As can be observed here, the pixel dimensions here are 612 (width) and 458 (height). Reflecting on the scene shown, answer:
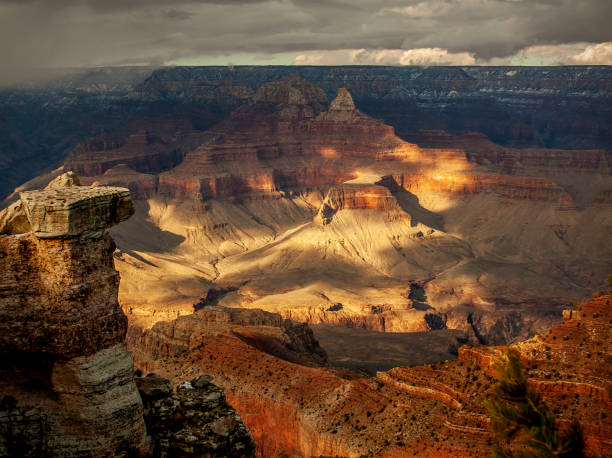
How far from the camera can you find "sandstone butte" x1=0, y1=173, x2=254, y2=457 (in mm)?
23672

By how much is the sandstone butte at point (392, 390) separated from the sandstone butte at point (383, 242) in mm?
52047

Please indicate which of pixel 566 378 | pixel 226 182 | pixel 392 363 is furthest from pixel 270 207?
pixel 566 378

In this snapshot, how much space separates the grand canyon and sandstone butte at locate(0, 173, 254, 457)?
6 cm

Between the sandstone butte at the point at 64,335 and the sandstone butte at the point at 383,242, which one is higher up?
the sandstone butte at the point at 64,335

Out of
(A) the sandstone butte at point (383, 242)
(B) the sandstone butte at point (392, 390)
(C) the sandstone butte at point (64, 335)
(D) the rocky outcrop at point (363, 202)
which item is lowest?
(A) the sandstone butte at point (383, 242)

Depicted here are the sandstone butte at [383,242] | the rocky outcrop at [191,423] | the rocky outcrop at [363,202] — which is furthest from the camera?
the rocky outcrop at [363,202]

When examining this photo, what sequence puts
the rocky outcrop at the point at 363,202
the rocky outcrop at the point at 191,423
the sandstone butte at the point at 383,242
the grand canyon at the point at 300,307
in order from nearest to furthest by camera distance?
the grand canyon at the point at 300,307, the rocky outcrop at the point at 191,423, the sandstone butte at the point at 383,242, the rocky outcrop at the point at 363,202

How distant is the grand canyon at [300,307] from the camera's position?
24.4 meters

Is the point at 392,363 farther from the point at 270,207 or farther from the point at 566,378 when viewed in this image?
the point at 270,207

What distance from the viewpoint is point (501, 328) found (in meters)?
109

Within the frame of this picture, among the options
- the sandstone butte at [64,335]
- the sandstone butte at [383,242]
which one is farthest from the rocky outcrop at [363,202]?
the sandstone butte at [64,335]

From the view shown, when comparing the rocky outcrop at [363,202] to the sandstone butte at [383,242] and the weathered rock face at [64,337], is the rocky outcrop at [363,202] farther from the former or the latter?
the weathered rock face at [64,337]

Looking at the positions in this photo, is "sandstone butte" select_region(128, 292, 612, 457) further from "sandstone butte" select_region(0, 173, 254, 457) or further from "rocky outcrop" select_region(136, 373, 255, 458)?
"sandstone butte" select_region(0, 173, 254, 457)

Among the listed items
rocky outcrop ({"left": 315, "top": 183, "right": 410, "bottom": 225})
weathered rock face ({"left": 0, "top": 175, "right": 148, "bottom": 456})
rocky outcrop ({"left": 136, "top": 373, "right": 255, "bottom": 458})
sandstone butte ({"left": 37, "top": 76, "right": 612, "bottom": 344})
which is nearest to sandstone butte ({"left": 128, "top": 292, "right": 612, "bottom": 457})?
Result: rocky outcrop ({"left": 136, "top": 373, "right": 255, "bottom": 458})
